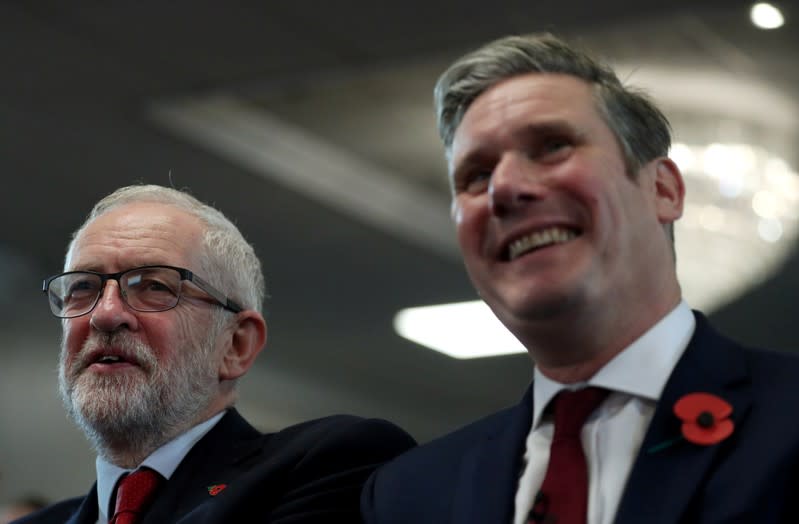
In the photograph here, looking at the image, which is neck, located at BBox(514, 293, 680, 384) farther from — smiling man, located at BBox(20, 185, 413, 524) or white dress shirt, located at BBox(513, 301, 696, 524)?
smiling man, located at BBox(20, 185, 413, 524)

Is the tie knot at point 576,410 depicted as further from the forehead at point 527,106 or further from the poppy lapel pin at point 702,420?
the forehead at point 527,106

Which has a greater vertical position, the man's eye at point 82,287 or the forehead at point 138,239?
the forehead at point 138,239

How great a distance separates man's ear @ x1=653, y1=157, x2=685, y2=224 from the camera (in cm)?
185

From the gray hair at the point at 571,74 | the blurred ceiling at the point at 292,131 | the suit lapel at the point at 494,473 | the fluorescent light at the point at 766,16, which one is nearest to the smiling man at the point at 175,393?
the suit lapel at the point at 494,473

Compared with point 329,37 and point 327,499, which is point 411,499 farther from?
point 329,37

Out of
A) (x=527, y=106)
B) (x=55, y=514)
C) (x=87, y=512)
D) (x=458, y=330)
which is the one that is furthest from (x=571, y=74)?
(x=458, y=330)

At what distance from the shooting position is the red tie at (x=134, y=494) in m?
2.30

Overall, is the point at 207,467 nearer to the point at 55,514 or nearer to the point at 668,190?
the point at 55,514

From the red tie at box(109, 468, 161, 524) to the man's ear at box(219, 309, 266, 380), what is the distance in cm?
31

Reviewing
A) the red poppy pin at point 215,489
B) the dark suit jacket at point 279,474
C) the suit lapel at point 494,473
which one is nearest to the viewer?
the suit lapel at point 494,473

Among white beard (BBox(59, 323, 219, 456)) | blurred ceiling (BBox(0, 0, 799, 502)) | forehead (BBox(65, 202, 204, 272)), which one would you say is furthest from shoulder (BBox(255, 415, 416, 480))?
blurred ceiling (BBox(0, 0, 799, 502))

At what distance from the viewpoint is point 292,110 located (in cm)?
618

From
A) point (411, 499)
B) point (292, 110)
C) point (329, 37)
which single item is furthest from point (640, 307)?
point (292, 110)

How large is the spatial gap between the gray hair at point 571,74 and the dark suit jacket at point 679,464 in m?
0.30
